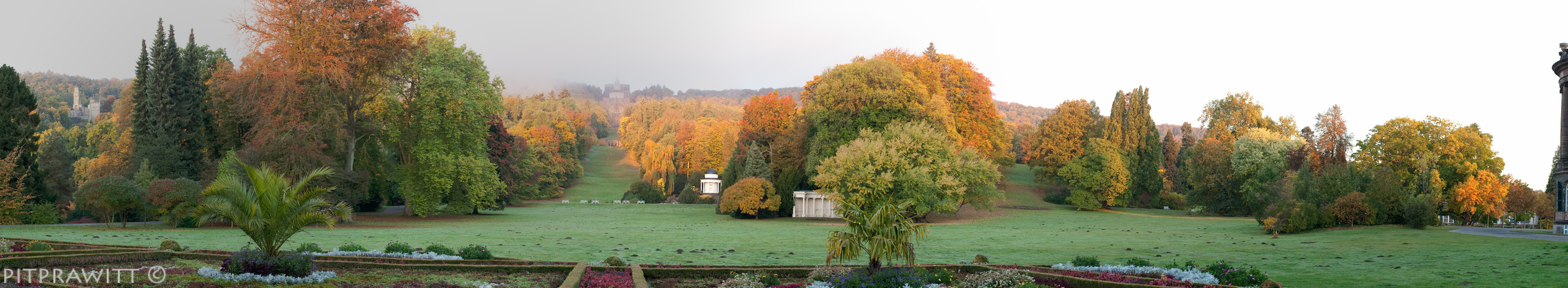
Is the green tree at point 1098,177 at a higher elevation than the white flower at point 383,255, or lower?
higher

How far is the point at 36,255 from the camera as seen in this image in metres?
11.0

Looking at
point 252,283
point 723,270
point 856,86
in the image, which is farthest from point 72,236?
point 856,86

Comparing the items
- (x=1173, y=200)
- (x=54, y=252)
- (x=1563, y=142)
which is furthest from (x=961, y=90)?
(x=54, y=252)

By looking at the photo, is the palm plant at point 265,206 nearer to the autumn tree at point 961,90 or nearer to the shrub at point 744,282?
the shrub at point 744,282

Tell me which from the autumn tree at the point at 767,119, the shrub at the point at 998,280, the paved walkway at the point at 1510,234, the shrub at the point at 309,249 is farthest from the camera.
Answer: the autumn tree at the point at 767,119

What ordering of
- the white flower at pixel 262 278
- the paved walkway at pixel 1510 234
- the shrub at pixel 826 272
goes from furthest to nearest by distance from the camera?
1. the paved walkway at pixel 1510 234
2. the shrub at pixel 826 272
3. the white flower at pixel 262 278

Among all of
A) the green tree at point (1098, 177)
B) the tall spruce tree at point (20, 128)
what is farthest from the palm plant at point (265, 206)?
the green tree at point (1098, 177)

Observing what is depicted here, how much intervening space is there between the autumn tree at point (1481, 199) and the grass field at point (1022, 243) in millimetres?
6704

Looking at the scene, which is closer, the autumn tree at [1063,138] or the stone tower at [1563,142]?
the stone tower at [1563,142]

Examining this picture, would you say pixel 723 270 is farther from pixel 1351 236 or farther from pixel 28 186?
pixel 28 186

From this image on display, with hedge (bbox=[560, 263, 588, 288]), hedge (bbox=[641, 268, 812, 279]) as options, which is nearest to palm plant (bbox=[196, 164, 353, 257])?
hedge (bbox=[560, 263, 588, 288])

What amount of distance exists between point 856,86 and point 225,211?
33589 millimetres

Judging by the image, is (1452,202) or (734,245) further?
(1452,202)

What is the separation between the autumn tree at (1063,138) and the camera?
5969cm
